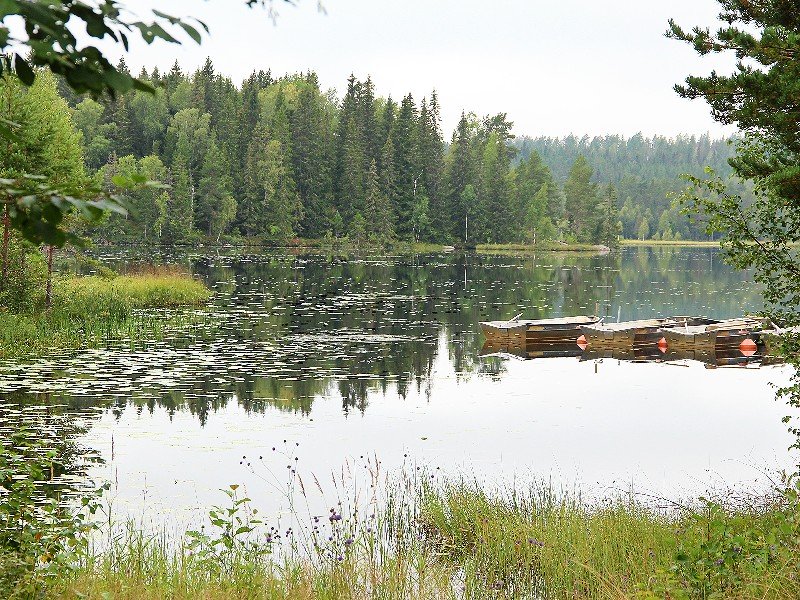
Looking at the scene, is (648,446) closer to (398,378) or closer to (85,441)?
(398,378)

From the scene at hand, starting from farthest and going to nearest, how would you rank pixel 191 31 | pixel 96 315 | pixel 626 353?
pixel 626 353, pixel 96 315, pixel 191 31

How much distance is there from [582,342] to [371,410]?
1620 centimetres

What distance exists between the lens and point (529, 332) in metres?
35.2

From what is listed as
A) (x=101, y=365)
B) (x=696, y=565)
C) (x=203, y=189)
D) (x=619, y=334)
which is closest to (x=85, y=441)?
(x=101, y=365)

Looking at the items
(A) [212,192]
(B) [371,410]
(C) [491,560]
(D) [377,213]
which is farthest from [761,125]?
(D) [377,213]

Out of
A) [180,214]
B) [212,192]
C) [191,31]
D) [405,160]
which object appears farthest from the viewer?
[405,160]

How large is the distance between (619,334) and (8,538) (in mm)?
29899

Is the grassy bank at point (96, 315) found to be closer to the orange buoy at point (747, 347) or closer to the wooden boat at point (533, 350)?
the wooden boat at point (533, 350)

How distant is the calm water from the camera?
15.4 m

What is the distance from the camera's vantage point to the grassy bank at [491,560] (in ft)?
21.6

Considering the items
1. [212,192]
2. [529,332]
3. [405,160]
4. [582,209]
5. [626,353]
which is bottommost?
[626,353]

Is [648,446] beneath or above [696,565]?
beneath

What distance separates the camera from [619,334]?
34594mm

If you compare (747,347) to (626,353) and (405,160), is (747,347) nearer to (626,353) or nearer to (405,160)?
(626,353)
